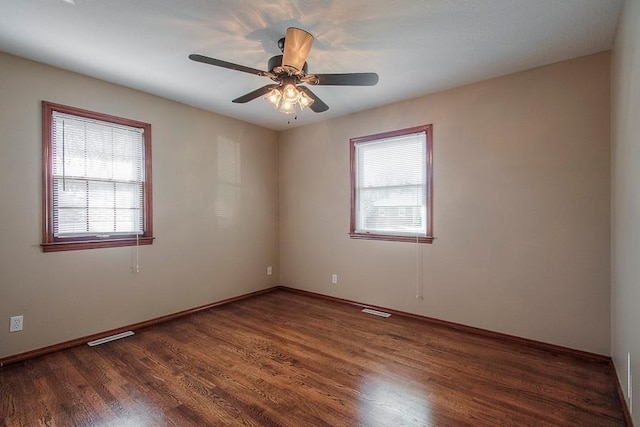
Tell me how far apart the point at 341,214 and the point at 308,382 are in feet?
7.73

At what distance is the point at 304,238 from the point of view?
4.67m

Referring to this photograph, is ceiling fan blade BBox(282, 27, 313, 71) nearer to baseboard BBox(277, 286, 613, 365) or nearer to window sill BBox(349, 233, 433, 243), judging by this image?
window sill BBox(349, 233, 433, 243)

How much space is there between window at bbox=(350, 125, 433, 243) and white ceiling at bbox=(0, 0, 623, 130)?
768 mm

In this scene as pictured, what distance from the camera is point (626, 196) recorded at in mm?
1928

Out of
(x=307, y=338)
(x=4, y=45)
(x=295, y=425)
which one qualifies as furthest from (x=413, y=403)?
(x=4, y=45)

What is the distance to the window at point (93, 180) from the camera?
2.78 m

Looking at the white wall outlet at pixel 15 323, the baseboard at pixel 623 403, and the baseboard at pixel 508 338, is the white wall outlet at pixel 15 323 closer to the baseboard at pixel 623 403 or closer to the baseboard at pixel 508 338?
the baseboard at pixel 508 338

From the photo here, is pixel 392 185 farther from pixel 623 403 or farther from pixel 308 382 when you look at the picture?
pixel 623 403

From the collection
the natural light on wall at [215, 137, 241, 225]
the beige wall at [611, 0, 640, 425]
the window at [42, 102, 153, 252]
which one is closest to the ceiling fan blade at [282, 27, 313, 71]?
the beige wall at [611, 0, 640, 425]

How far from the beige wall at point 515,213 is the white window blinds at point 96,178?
263 centimetres

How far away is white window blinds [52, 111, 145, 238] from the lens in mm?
2842

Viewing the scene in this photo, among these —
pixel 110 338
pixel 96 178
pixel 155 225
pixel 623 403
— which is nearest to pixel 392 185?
pixel 623 403

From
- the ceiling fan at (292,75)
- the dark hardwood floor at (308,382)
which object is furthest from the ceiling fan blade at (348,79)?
the dark hardwood floor at (308,382)

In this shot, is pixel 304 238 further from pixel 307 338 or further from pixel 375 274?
pixel 307 338
